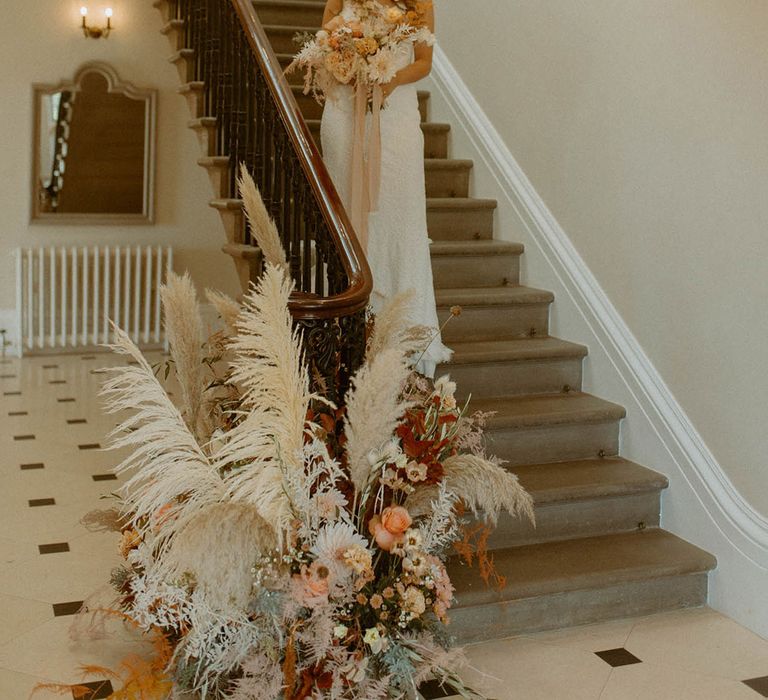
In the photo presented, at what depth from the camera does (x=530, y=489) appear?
4.38m

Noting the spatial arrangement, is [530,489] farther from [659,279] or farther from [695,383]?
[659,279]

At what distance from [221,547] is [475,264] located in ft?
11.9

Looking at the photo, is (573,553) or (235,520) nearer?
(235,520)

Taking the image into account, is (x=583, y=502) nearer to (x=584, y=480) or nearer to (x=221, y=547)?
(x=584, y=480)

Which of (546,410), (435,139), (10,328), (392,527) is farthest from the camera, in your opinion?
(10,328)

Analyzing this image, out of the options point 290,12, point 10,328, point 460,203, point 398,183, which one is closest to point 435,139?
point 460,203

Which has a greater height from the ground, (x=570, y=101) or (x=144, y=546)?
(x=570, y=101)

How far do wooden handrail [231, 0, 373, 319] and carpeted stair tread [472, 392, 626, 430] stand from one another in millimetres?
1166

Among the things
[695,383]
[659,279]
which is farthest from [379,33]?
[695,383]

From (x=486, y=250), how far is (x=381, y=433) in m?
3.11

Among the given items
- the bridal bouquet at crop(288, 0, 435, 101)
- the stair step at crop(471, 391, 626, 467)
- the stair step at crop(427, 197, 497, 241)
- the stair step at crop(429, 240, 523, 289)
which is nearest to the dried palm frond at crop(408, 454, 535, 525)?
the stair step at crop(471, 391, 626, 467)

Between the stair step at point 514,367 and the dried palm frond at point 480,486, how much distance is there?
5.77 feet

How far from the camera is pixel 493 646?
152 inches

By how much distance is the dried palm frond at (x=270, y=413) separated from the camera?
274cm
